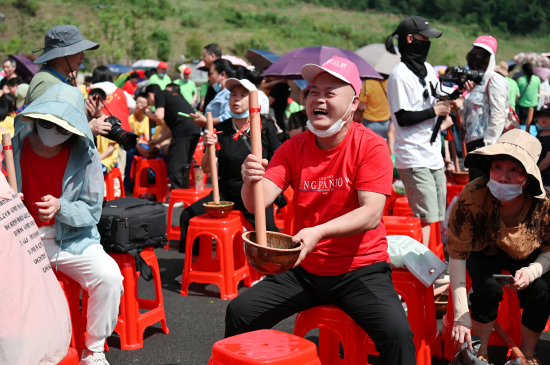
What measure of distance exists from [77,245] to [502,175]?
2341 millimetres

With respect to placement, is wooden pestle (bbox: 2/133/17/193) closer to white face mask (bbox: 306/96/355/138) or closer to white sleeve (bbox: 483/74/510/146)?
white face mask (bbox: 306/96/355/138)

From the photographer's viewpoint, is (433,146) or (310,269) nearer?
(310,269)

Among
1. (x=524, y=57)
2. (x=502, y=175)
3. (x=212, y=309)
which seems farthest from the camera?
(x=524, y=57)

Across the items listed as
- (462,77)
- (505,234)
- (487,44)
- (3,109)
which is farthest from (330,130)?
(3,109)

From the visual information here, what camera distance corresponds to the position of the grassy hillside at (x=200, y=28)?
140 ft

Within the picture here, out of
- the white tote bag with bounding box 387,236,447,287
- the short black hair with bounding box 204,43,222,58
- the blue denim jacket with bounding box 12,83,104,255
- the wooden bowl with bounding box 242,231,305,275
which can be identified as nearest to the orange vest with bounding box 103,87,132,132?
the short black hair with bounding box 204,43,222,58

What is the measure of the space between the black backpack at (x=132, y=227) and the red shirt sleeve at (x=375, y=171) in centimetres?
164

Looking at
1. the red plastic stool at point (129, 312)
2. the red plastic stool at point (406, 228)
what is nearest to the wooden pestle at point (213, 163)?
the red plastic stool at point (129, 312)

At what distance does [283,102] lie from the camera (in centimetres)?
833

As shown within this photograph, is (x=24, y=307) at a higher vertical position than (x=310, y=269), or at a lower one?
higher

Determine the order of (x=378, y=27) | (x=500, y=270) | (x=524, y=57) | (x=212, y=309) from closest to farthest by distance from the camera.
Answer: (x=500, y=270), (x=212, y=309), (x=524, y=57), (x=378, y=27)

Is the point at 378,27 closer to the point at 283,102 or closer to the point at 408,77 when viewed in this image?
the point at 283,102

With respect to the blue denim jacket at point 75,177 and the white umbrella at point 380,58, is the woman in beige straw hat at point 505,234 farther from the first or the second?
the white umbrella at point 380,58

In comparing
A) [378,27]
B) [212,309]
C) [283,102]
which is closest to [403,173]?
[212,309]
